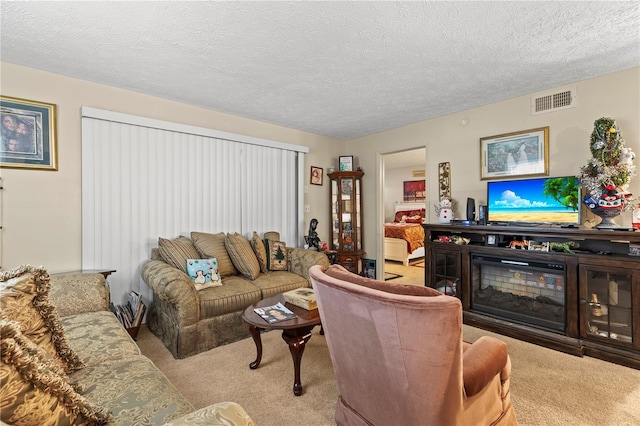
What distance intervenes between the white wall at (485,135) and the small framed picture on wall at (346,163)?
0.25 m

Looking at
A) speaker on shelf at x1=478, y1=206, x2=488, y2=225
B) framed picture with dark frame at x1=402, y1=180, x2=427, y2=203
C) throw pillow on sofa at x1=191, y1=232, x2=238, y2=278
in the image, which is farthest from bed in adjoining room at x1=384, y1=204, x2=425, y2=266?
throw pillow on sofa at x1=191, y1=232, x2=238, y2=278

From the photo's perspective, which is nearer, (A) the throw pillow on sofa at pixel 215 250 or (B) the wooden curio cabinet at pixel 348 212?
(A) the throw pillow on sofa at pixel 215 250

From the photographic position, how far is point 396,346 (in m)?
1.13

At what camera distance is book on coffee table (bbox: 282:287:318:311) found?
226 cm

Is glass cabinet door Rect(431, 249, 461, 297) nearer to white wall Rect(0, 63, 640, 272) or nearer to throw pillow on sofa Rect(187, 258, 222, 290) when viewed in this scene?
white wall Rect(0, 63, 640, 272)

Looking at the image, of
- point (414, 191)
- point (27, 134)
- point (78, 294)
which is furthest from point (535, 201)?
point (414, 191)

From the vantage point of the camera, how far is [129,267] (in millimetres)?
3119

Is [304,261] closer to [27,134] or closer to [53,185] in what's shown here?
[53,185]

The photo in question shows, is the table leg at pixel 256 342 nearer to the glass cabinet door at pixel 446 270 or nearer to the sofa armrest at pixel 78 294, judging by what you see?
the sofa armrest at pixel 78 294

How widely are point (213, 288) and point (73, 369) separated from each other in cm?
146

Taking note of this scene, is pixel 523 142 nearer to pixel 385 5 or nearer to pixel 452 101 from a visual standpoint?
pixel 452 101

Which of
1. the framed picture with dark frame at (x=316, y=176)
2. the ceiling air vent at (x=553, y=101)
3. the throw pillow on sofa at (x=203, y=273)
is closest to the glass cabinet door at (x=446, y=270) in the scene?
the ceiling air vent at (x=553, y=101)

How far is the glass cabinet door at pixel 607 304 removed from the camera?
92.8 inches

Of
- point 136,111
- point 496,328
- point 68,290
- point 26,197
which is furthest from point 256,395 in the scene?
point 136,111
